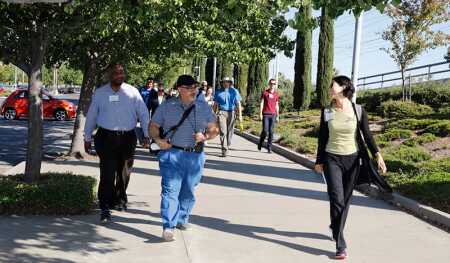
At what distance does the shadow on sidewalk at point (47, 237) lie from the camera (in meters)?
5.15

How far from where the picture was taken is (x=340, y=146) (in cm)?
557

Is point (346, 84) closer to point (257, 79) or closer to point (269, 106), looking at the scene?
point (269, 106)

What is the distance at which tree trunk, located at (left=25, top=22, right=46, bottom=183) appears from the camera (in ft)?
24.0

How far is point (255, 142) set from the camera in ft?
58.5

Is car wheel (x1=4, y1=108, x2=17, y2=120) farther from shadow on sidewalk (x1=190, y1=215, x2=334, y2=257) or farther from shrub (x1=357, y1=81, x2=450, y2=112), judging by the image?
shadow on sidewalk (x1=190, y1=215, x2=334, y2=257)

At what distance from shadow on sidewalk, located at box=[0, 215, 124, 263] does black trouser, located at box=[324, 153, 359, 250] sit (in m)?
1.96

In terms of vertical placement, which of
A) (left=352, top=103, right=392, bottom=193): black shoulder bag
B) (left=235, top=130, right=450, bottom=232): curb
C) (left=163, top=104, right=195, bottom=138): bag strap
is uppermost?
(left=163, top=104, right=195, bottom=138): bag strap

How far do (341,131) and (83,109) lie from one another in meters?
8.34

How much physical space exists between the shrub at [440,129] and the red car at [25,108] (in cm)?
1862

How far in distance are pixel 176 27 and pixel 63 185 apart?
3964 mm

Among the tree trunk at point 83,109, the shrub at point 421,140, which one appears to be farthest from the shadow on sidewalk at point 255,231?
the shrub at point 421,140

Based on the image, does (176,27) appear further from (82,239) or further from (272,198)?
(82,239)

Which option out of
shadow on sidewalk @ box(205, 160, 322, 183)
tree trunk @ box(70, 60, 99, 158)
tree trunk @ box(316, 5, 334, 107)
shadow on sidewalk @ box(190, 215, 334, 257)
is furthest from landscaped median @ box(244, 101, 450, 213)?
tree trunk @ box(316, 5, 334, 107)

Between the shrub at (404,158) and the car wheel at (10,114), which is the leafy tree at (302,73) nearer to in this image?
the car wheel at (10,114)
